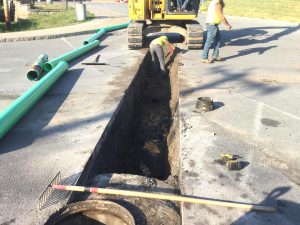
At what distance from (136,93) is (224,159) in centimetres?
506

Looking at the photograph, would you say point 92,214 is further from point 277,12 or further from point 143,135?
point 277,12

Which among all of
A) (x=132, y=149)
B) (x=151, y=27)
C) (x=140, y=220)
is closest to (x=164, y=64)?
(x=151, y=27)

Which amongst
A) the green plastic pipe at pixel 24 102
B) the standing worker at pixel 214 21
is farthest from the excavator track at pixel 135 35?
the green plastic pipe at pixel 24 102

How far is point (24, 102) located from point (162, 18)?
23.5ft

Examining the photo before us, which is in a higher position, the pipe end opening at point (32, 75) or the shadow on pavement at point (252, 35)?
the shadow on pavement at point (252, 35)

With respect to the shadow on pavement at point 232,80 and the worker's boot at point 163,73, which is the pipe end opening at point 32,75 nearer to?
the shadow on pavement at point 232,80

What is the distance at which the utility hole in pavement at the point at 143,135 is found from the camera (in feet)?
20.2

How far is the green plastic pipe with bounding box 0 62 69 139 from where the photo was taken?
570cm

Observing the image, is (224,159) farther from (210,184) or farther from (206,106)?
(206,106)

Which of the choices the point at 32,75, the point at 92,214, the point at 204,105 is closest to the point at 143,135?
the point at 204,105

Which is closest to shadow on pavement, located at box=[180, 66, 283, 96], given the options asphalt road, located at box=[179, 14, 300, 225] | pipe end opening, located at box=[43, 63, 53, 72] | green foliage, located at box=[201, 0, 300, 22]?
asphalt road, located at box=[179, 14, 300, 225]

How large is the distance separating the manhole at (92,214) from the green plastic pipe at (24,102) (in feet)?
7.48

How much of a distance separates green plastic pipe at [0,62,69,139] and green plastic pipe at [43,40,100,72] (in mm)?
611

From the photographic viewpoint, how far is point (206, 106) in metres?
6.66
